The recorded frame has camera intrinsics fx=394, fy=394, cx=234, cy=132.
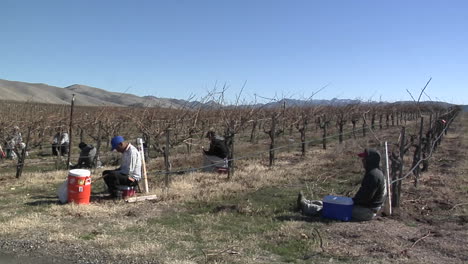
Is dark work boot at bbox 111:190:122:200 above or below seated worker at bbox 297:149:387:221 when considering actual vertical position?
below

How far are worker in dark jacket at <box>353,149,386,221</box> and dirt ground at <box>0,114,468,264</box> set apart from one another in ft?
0.72

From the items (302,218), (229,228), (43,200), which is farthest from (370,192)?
(43,200)

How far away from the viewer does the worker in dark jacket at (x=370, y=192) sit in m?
5.61

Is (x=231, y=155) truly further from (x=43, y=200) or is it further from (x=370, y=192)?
(x=370, y=192)

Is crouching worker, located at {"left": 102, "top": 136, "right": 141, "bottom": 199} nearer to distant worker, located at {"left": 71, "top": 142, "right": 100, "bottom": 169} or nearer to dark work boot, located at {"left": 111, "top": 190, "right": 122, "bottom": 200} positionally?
dark work boot, located at {"left": 111, "top": 190, "right": 122, "bottom": 200}

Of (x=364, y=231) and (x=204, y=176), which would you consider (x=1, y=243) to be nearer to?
(x=364, y=231)

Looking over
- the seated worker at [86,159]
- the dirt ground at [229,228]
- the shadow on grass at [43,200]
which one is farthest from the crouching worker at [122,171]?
the seated worker at [86,159]

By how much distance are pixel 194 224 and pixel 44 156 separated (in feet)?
38.4

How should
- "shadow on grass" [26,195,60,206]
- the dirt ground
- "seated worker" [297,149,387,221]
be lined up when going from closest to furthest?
the dirt ground, "seated worker" [297,149,387,221], "shadow on grass" [26,195,60,206]

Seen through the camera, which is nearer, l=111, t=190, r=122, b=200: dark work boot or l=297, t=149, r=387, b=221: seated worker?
l=297, t=149, r=387, b=221: seated worker

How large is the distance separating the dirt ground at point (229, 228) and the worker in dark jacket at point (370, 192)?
218 millimetres

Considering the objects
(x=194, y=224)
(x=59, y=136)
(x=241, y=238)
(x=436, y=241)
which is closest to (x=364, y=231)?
(x=436, y=241)

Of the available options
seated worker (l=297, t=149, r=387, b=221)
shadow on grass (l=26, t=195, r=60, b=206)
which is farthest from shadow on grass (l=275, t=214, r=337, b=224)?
shadow on grass (l=26, t=195, r=60, b=206)

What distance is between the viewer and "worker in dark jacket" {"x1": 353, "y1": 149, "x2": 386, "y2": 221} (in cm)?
561
